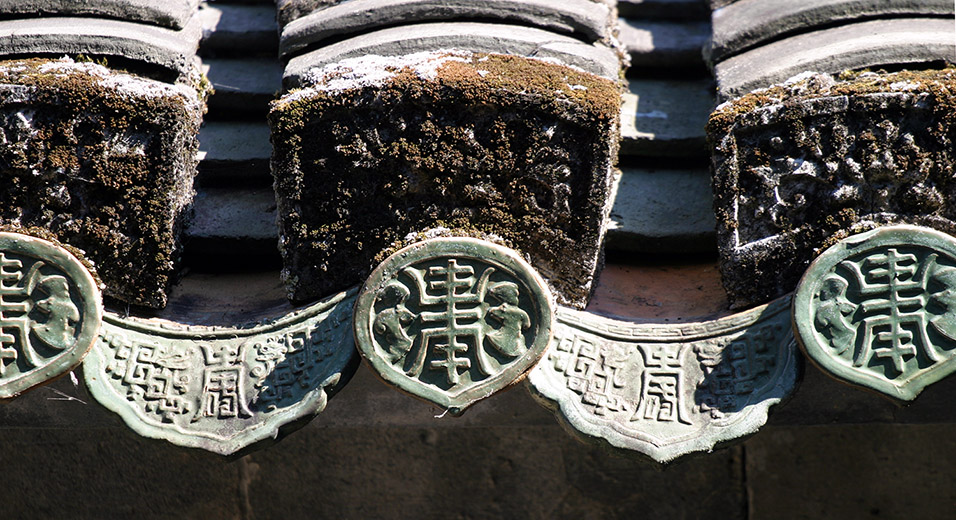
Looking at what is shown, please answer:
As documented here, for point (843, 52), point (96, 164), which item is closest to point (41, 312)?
point (96, 164)

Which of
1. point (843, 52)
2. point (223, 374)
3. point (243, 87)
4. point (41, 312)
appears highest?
point (843, 52)

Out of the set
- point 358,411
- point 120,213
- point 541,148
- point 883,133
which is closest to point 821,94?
point 883,133

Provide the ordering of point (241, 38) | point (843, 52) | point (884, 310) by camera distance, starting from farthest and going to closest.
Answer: point (241, 38) → point (843, 52) → point (884, 310)

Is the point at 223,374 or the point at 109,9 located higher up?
the point at 109,9

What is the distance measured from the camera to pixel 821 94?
4.87ft

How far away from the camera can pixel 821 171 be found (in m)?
1.46

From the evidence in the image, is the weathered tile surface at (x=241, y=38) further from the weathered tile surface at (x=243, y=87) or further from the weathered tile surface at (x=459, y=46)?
the weathered tile surface at (x=459, y=46)

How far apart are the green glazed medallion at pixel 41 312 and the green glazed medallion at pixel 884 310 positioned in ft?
3.39

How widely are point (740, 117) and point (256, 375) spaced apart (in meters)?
0.81

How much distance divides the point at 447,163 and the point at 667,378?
447 millimetres

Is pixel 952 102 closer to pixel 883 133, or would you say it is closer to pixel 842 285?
pixel 883 133

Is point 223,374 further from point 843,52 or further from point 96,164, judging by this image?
point 843,52

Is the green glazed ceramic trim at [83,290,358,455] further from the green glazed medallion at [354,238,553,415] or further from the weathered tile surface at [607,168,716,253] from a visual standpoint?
the weathered tile surface at [607,168,716,253]

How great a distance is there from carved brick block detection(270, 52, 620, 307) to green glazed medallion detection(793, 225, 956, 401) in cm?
33
